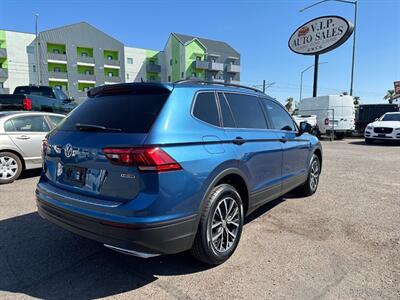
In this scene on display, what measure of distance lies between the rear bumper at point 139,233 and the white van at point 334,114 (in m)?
16.9

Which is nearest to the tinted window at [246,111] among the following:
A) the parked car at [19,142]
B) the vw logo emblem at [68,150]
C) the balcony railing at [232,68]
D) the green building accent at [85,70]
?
the vw logo emblem at [68,150]

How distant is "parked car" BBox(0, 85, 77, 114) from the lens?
10281 millimetres

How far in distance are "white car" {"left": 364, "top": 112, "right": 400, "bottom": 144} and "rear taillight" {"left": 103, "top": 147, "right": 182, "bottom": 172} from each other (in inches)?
628

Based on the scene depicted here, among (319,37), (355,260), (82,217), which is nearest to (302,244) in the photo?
(355,260)

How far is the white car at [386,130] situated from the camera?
15.0 meters

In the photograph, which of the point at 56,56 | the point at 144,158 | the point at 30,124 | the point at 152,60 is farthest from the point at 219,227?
the point at 152,60

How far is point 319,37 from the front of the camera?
1986 centimetres

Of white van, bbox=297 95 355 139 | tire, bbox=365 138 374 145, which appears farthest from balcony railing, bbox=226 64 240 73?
tire, bbox=365 138 374 145

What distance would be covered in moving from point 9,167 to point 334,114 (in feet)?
54.8

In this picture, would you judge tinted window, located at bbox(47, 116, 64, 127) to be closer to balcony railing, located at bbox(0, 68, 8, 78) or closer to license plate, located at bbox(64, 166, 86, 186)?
license plate, located at bbox(64, 166, 86, 186)

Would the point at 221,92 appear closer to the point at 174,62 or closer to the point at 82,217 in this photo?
the point at 82,217

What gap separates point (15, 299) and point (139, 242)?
45.3 inches

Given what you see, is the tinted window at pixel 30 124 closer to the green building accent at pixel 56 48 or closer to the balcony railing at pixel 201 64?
the green building accent at pixel 56 48

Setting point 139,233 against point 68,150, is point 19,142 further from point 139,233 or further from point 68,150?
point 139,233
